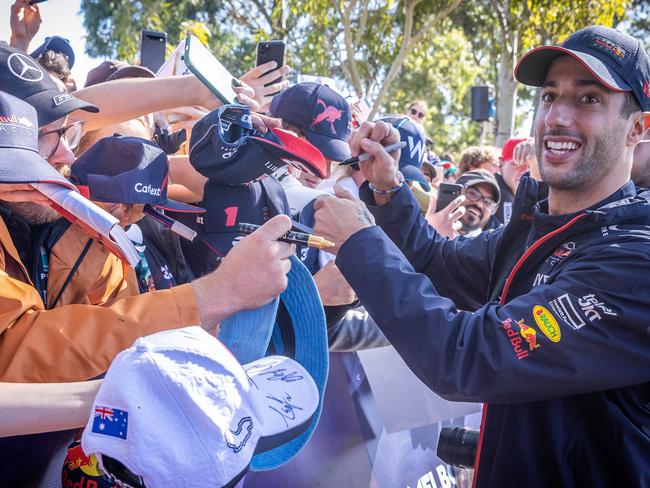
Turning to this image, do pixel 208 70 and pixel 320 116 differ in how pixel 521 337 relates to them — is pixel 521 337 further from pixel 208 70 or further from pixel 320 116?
pixel 320 116

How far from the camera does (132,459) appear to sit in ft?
3.77

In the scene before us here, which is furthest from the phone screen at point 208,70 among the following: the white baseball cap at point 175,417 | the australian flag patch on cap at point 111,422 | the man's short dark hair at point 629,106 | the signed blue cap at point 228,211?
the man's short dark hair at point 629,106

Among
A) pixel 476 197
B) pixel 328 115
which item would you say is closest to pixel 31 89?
pixel 328 115

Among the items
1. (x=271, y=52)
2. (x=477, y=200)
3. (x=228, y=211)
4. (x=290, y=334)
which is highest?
(x=271, y=52)

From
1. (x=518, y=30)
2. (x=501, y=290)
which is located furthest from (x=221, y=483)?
(x=518, y=30)

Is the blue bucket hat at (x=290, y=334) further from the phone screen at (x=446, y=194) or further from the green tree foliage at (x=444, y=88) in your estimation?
the green tree foliage at (x=444, y=88)

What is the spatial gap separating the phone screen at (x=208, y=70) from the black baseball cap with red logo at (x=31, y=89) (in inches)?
14.4

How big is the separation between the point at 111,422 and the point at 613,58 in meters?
1.78

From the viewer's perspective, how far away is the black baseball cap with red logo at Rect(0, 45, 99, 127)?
1863mm

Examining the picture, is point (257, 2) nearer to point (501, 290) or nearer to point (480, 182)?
point (480, 182)

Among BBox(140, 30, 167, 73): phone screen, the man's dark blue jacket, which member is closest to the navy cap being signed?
the man's dark blue jacket

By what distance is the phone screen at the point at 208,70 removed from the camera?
196cm

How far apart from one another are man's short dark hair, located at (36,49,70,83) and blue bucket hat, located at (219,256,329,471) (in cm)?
237

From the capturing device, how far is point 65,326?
5.19 feet
